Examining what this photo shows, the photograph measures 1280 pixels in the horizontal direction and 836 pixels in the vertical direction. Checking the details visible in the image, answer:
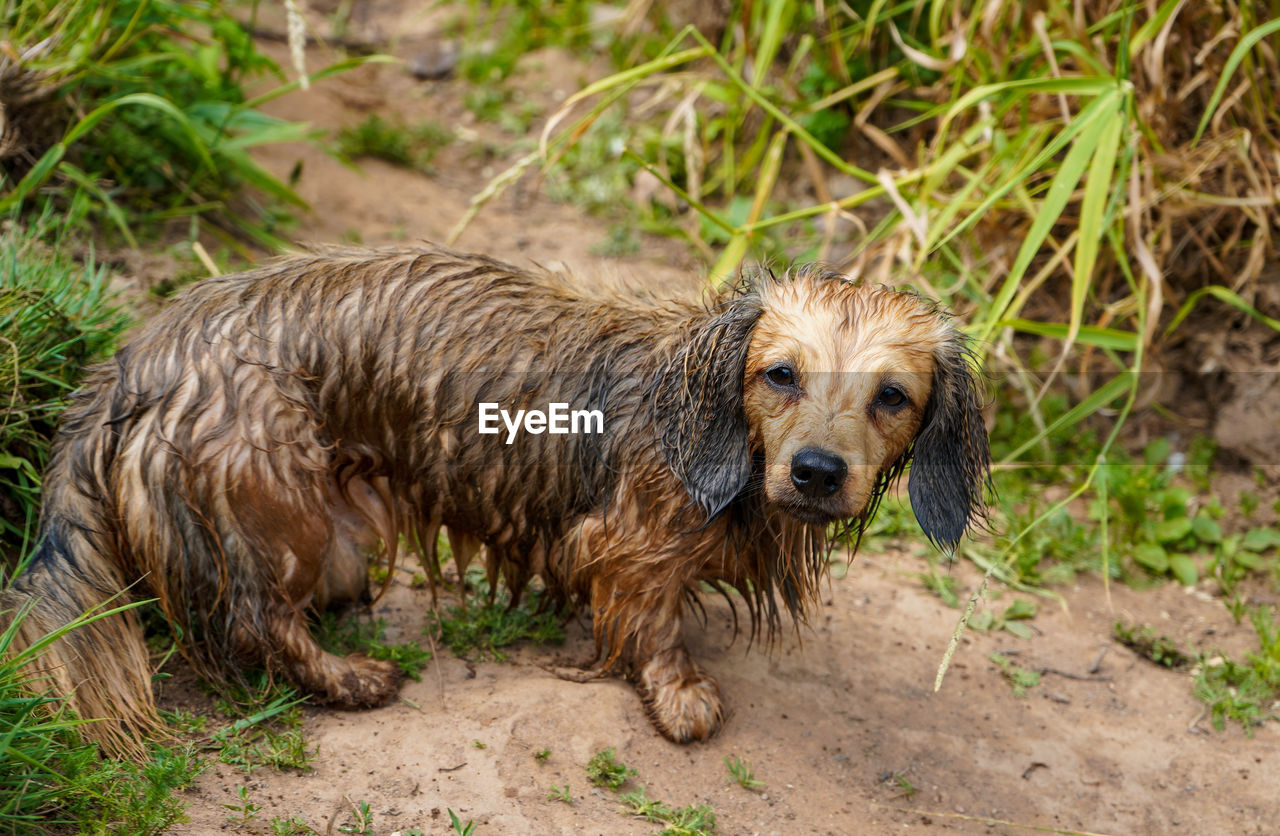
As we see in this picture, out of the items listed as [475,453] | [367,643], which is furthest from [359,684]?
[475,453]

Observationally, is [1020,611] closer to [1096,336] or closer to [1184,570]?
[1184,570]

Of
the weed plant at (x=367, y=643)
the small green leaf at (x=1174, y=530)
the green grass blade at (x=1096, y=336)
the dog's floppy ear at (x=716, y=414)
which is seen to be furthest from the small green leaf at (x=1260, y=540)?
the weed plant at (x=367, y=643)

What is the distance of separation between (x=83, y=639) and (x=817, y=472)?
2.02m

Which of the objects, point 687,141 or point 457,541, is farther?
point 687,141

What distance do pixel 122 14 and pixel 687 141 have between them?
2.58 m

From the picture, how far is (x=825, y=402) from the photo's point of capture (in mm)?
3045

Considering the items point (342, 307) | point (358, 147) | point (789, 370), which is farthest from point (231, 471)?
point (358, 147)

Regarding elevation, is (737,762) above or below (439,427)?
below

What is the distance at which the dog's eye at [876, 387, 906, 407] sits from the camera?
3135 mm

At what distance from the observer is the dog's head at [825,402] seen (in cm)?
305

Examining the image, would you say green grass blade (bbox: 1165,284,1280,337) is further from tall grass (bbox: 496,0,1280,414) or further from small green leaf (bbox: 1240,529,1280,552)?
small green leaf (bbox: 1240,529,1280,552)

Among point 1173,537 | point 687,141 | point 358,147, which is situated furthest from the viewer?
point 358,147

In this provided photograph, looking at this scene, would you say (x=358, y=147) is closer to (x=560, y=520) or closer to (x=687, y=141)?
(x=687, y=141)

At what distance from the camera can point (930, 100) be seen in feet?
20.3
